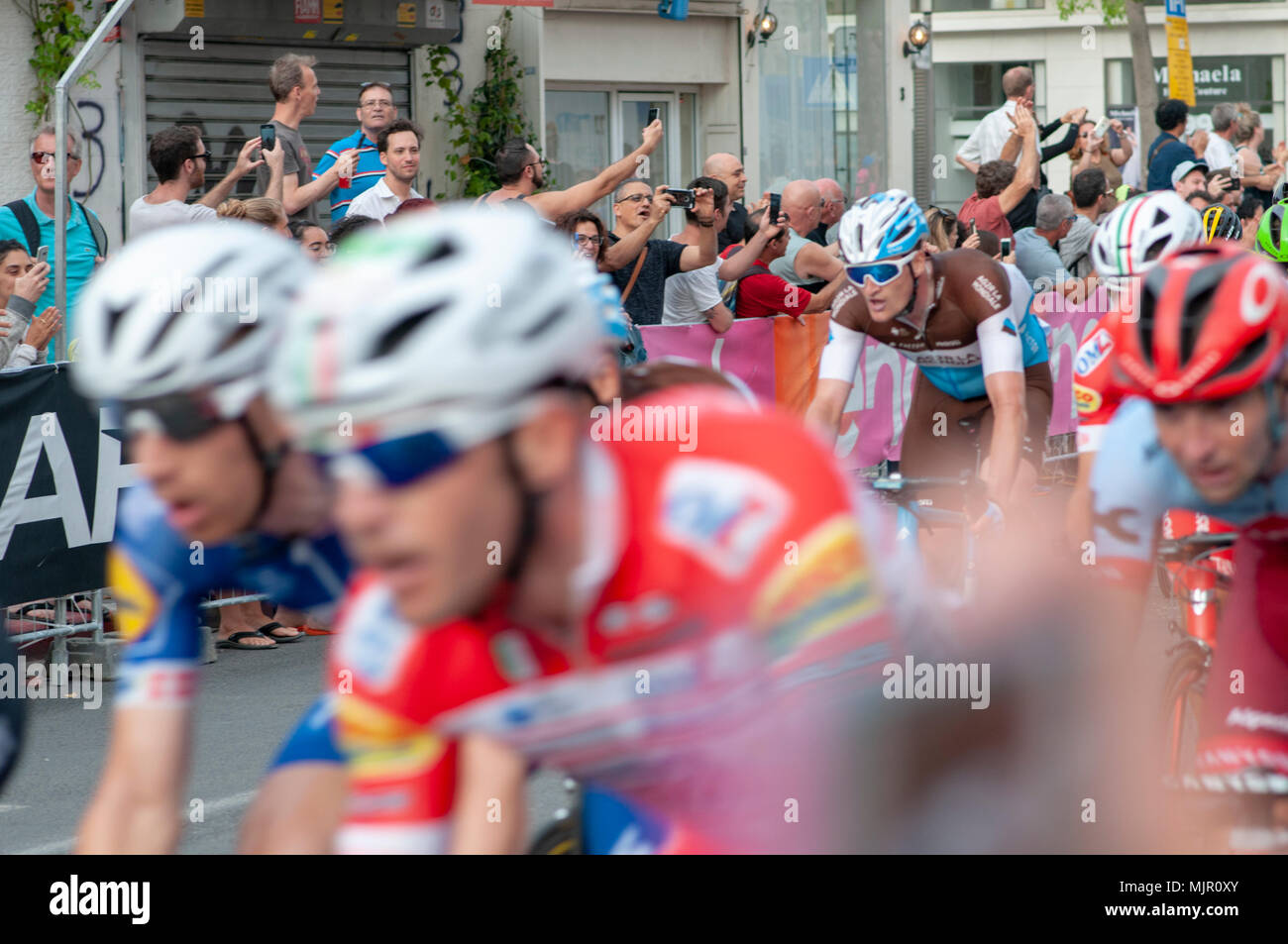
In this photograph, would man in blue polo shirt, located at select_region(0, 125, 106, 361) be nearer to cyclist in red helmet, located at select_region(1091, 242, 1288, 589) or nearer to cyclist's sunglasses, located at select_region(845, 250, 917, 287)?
cyclist's sunglasses, located at select_region(845, 250, 917, 287)

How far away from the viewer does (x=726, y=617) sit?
238cm

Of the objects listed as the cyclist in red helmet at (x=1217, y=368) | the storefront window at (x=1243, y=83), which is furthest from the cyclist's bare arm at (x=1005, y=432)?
the storefront window at (x=1243, y=83)

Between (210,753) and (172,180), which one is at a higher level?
(172,180)

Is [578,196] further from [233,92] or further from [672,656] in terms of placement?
[672,656]

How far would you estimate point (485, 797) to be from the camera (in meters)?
2.57

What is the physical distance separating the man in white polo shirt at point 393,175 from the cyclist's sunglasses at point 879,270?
436 centimetres

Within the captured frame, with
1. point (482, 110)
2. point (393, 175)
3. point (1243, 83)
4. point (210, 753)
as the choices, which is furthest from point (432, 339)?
point (1243, 83)

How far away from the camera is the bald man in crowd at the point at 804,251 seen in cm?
1170

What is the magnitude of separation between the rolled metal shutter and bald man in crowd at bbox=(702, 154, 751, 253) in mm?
4128

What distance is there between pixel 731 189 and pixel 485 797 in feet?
31.3

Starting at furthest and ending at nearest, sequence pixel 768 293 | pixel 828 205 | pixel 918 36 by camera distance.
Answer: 1. pixel 918 36
2. pixel 828 205
3. pixel 768 293

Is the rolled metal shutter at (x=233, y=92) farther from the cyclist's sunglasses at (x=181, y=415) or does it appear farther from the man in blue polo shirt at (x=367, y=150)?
the cyclist's sunglasses at (x=181, y=415)

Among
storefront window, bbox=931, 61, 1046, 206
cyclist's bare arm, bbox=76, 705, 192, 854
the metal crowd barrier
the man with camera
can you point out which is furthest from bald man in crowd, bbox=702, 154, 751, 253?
storefront window, bbox=931, 61, 1046, 206
